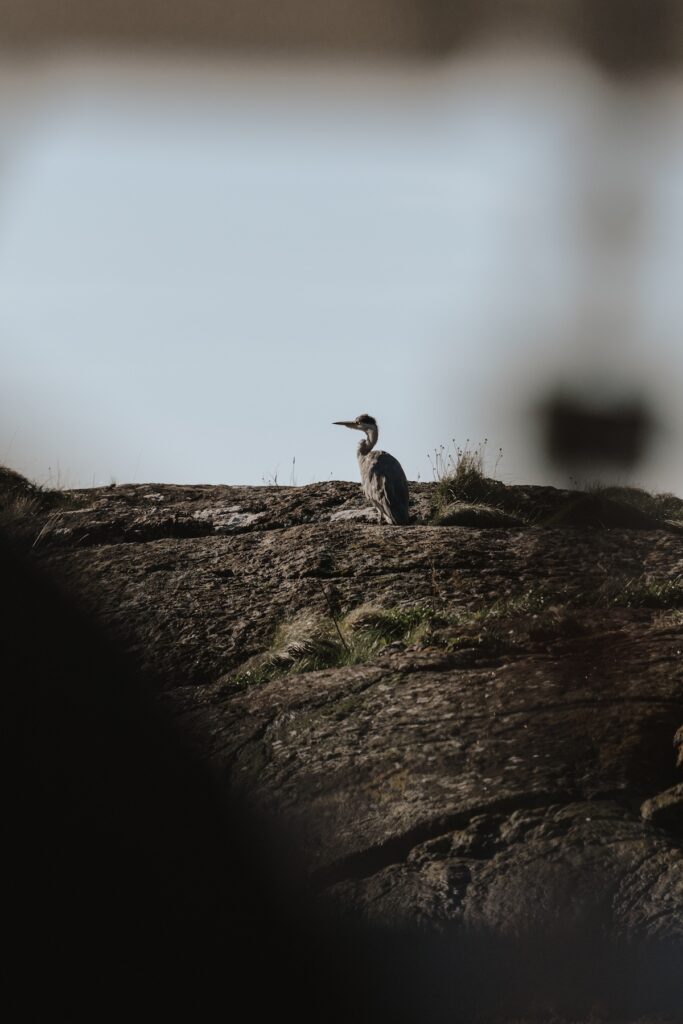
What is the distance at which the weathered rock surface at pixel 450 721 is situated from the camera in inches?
149

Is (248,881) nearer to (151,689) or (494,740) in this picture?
(494,740)

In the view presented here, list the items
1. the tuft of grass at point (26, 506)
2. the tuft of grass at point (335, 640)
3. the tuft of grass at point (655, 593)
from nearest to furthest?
the tuft of grass at point (655, 593)
the tuft of grass at point (335, 640)
the tuft of grass at point (26, 506)

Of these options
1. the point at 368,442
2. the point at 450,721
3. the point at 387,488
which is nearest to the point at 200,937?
the point at 450,721

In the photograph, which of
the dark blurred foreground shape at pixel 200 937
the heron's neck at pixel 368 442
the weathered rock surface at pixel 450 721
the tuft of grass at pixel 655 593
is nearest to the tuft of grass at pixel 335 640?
the weathered rock surface at pixel 450 721

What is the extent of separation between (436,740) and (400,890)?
0.64 meters

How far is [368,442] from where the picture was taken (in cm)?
1084

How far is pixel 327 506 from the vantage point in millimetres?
9117

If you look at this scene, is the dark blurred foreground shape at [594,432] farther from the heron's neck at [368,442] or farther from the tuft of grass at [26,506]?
the heron's neck at [368,442]

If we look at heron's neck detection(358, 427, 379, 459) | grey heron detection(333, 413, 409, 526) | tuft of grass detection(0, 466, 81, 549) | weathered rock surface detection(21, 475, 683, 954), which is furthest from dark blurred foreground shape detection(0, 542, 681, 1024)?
heron's neck detection(358, 427, 379, 459)

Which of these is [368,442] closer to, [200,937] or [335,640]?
[335,640]

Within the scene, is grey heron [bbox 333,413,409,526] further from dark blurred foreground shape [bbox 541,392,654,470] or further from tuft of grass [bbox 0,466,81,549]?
dark blurred foreground shape [bbox 541,392,654,470]

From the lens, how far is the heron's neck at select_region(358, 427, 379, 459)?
10539 mm

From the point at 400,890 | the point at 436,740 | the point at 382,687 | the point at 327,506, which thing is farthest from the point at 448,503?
the point at 400,890

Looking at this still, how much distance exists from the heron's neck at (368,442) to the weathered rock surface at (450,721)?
2925mm
